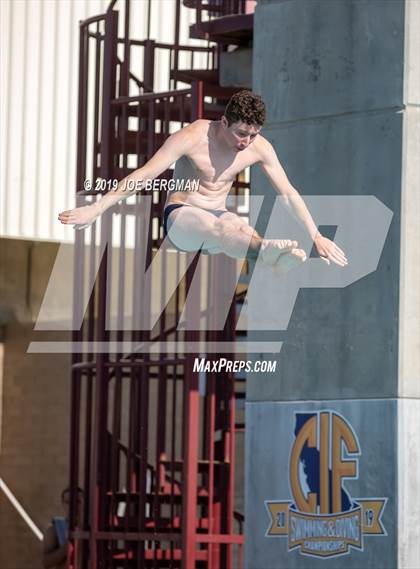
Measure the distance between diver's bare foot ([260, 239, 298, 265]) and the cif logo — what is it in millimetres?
4281

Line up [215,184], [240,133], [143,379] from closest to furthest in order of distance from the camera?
[240,133]
[215,184]
[143,379]

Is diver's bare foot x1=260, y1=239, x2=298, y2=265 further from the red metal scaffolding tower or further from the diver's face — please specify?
the red metal scaffolding tower

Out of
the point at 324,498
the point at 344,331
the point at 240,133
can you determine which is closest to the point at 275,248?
the point at 240,133

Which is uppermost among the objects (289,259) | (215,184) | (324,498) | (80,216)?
(215,184)

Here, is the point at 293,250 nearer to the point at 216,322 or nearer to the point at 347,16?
the point at 347,16

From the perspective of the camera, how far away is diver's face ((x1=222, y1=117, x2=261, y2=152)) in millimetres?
5770

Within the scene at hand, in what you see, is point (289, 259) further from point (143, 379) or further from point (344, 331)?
point (143, 379)

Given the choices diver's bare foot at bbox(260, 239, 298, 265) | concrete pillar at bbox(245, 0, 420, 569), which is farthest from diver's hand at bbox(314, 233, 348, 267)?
concrete pillar at bbox(245, 0, 420, 569)

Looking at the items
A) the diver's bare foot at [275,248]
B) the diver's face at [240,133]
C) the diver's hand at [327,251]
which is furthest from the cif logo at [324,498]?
the diver's face at [240,133]

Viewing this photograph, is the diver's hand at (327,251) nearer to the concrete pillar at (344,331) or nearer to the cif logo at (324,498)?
the concrete pillar at (344,331)

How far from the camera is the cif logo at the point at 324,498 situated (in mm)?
9883

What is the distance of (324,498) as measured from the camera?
10070mm

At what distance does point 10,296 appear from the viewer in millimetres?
15781

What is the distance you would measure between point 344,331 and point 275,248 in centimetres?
435
